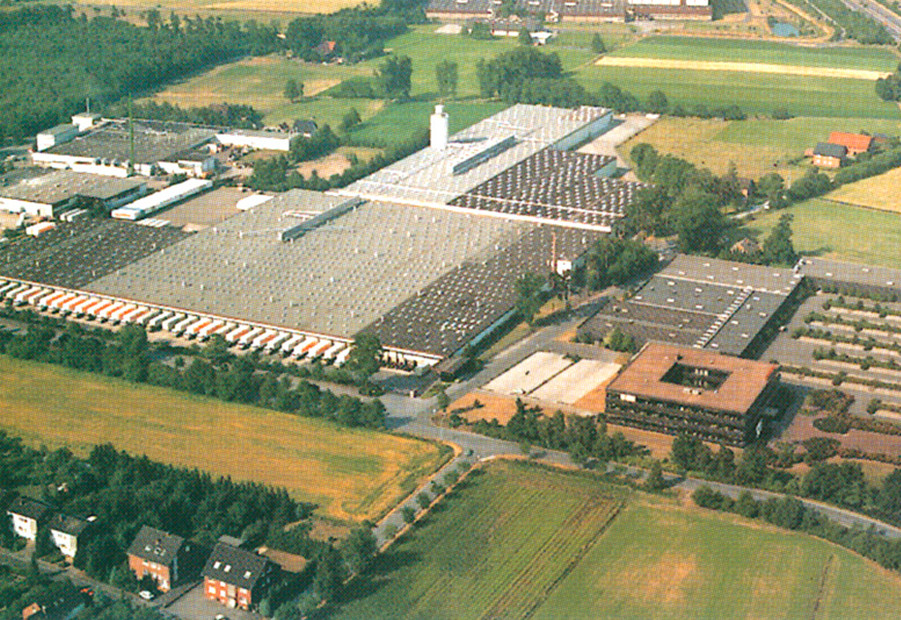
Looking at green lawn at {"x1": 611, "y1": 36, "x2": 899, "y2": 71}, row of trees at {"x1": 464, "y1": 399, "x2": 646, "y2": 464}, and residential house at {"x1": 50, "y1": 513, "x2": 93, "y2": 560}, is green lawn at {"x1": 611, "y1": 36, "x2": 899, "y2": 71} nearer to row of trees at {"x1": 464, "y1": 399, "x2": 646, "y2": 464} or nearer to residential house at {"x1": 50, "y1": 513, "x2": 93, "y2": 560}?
row of trees at {"x1": 464, "y1": 399, "x2": 646, "y2": 464}

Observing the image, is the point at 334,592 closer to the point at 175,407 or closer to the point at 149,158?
the point at 175,407

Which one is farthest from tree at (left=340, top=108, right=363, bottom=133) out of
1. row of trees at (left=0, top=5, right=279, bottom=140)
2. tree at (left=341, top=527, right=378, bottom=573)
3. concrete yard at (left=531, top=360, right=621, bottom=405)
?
tree at (left=341, top=527, right=378, bottom=573)

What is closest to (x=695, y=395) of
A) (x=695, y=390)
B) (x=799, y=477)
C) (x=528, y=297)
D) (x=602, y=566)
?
(x=695, y=390)

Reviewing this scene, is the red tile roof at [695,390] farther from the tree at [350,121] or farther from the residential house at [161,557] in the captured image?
the tree at [350,121]

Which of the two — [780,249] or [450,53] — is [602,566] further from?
[450,53]

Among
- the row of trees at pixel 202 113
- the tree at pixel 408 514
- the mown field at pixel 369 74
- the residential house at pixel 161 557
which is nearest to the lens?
the residential house at pixel 161 557

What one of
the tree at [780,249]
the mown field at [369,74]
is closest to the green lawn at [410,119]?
the mown field at [369,74]
